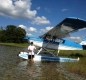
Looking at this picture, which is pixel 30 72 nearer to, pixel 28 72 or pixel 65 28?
pixel 28 72

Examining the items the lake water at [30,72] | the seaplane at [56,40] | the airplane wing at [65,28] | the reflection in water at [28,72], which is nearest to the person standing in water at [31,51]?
the seaplane at [56,40]

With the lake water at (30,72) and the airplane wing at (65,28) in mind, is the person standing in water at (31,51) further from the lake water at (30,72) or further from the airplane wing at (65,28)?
the lake water at (30,72)

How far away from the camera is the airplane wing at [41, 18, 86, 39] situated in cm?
1648

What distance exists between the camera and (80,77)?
42.1 feet

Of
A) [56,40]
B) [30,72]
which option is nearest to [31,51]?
[56,40]

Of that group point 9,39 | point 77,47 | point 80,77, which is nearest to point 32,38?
point 77,47

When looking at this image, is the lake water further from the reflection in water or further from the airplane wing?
the airplane wing

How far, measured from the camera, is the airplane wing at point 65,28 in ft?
54.1

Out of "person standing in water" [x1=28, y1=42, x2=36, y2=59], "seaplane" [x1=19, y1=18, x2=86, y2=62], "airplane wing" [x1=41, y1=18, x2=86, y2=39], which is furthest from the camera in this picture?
"person standing in water" [x1=28, y1=42, x2=36, y2=59]

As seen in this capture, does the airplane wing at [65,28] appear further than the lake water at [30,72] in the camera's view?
Yes

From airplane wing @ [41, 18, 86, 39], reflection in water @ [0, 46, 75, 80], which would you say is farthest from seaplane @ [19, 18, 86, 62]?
reflection in water @ [0, 46, 75, 80]

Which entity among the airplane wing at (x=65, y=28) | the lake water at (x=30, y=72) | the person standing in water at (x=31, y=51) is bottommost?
the lake water at (x=30, y=72)

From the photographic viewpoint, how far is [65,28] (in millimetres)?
18562

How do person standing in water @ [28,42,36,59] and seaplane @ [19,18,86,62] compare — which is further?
person standing in water @ [28,42,36,59]
